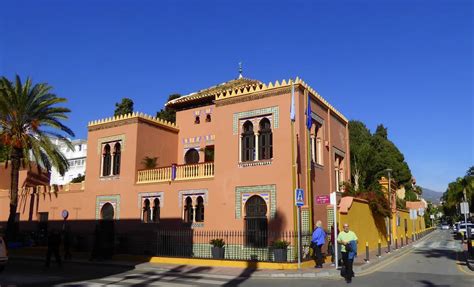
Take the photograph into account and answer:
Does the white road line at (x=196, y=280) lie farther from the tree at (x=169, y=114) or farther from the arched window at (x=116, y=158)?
the tree at (x=169, y=114)

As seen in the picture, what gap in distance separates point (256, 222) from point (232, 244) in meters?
1.53

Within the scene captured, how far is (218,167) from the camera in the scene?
22.2 meters

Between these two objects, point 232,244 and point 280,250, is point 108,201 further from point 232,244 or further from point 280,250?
point 280,250

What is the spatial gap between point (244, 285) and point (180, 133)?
1680 centimetres

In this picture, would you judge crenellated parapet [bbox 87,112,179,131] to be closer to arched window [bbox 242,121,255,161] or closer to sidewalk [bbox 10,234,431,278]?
arched window [bbox 242,121,255,161]

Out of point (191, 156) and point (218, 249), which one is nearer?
point (218, 249)

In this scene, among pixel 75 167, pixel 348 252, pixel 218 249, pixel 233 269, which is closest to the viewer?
pixel 348 252

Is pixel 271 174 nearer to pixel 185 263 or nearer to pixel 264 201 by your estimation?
pixel 264 201

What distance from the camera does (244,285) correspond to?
42.1 ft

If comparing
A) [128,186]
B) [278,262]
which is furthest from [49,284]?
[128,186]

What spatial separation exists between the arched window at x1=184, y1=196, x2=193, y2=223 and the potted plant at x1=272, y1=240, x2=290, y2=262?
21.8ft

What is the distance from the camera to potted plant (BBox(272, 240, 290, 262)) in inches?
685

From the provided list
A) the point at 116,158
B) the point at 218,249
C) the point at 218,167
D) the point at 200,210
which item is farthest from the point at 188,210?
the point at 116,158

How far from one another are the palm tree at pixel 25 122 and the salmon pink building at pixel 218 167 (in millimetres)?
2353
